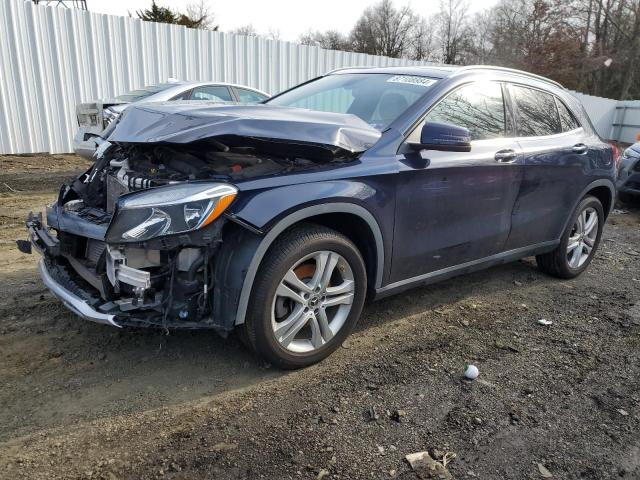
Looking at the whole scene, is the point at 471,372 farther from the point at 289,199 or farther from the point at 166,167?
the point at 166,167

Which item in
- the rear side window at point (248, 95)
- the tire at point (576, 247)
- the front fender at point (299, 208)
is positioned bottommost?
the tire at point (576, 247)

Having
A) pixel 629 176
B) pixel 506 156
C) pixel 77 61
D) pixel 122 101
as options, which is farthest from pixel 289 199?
pixel 77 61

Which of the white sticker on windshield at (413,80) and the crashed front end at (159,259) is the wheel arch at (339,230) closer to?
the crashed front end at (159,259)

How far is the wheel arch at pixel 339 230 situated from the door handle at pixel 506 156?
4.21 ft

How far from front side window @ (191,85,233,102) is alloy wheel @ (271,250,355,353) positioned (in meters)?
5.81

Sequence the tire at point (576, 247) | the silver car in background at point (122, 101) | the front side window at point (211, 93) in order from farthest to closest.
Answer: the front side window at point (211, 93) < the silver car in background at point (122, 101) < the tire at point (576, 247)

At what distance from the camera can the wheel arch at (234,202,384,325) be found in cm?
257

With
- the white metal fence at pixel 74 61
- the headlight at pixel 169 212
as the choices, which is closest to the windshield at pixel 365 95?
the headlight at pixel 169 212

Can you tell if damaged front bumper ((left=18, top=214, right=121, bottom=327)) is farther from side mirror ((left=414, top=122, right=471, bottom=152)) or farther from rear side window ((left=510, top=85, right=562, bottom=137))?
rear side window ((left=510, top=85, right=562, bottom=137))

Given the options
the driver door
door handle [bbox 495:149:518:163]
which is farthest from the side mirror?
door handle [bbox 495:149:518:163]

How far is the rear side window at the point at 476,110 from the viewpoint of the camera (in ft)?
11.2

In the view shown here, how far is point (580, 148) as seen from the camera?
14.6 ft

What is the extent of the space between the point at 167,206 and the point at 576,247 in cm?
408

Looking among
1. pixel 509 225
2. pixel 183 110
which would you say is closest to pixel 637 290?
pixel 509 225
